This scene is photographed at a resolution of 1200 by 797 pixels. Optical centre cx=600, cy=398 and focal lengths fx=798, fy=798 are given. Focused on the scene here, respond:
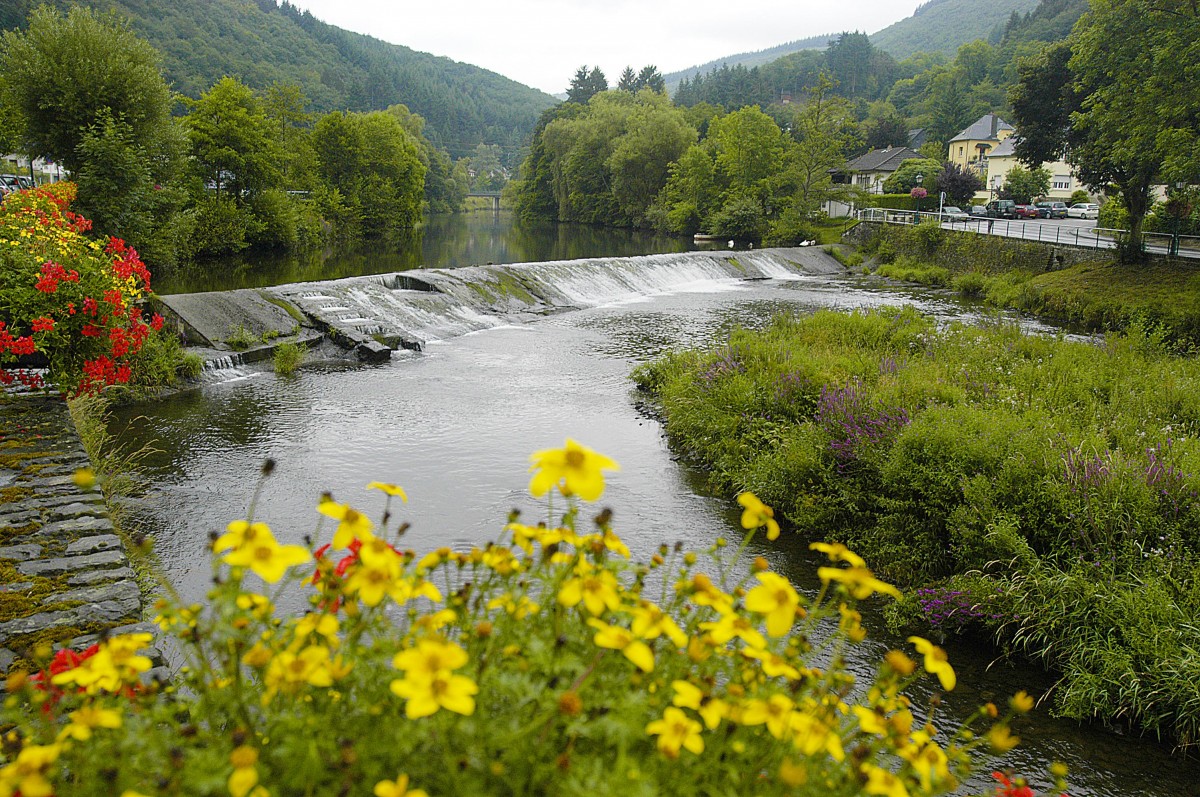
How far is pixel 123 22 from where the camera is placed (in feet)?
80.7

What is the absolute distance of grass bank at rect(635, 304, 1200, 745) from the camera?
17.7 ft

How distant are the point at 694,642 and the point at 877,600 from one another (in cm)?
552

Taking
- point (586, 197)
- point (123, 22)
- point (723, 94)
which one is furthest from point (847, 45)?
point (123, 22)

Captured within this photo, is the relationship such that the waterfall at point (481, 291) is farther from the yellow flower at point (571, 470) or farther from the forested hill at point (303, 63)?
the forested hill at point (303, 63)

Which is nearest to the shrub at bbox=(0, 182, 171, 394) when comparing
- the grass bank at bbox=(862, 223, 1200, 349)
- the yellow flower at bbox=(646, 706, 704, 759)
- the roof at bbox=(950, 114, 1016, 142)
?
the yellow flower at bbox=(646, 706, 704, 759)

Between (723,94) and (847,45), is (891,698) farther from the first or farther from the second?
(847,45)

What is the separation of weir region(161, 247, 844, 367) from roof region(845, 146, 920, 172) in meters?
48.3

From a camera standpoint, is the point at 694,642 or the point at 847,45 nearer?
the point at 694,642

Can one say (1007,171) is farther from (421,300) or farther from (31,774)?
(31,774)

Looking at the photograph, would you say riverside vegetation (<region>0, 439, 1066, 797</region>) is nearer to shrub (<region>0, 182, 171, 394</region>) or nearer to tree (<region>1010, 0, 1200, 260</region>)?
shrub (<region>0, 182, 171, 394</region>)

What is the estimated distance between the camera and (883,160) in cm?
7581

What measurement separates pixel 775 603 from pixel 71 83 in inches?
1050

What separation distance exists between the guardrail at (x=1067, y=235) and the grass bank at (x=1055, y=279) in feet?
2.52

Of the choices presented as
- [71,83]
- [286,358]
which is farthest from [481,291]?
[71,83]
